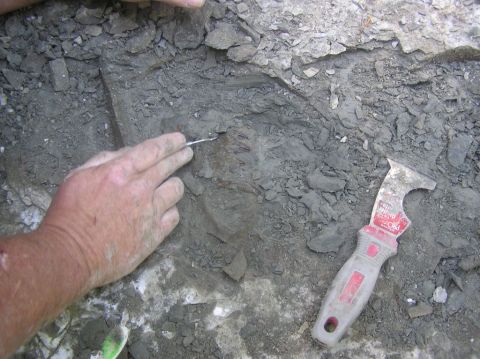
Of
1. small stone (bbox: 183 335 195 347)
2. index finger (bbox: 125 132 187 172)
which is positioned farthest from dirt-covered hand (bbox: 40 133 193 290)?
small stone (bbox: 183 335 195 347)

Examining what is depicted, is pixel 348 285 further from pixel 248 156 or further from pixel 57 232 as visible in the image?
pixel 57 232

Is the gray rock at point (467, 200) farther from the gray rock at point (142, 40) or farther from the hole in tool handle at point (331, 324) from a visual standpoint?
the gray rock at point (142, 40)

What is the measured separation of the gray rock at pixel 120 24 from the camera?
78.4 inches

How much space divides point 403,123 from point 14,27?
158 cm

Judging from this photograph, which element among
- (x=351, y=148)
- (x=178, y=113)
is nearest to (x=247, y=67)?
(x=178, y=113)

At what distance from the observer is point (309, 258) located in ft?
5.60

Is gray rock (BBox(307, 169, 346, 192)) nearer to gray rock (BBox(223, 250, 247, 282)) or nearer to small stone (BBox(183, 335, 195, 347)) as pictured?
gray rock (BBox(223, 250, 247, 282))

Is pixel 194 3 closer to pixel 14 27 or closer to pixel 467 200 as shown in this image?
pixel 14 27

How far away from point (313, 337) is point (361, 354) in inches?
7.1

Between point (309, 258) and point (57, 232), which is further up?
point (57, 232)

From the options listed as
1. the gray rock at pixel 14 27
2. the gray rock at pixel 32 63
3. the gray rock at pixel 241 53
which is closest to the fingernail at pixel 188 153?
the gray rock at pixel 241 53

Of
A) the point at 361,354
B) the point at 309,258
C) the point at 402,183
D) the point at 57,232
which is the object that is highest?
the point at 57,232

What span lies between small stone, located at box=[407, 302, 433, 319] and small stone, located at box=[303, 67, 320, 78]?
934mm

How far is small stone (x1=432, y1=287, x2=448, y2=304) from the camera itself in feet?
5.47
